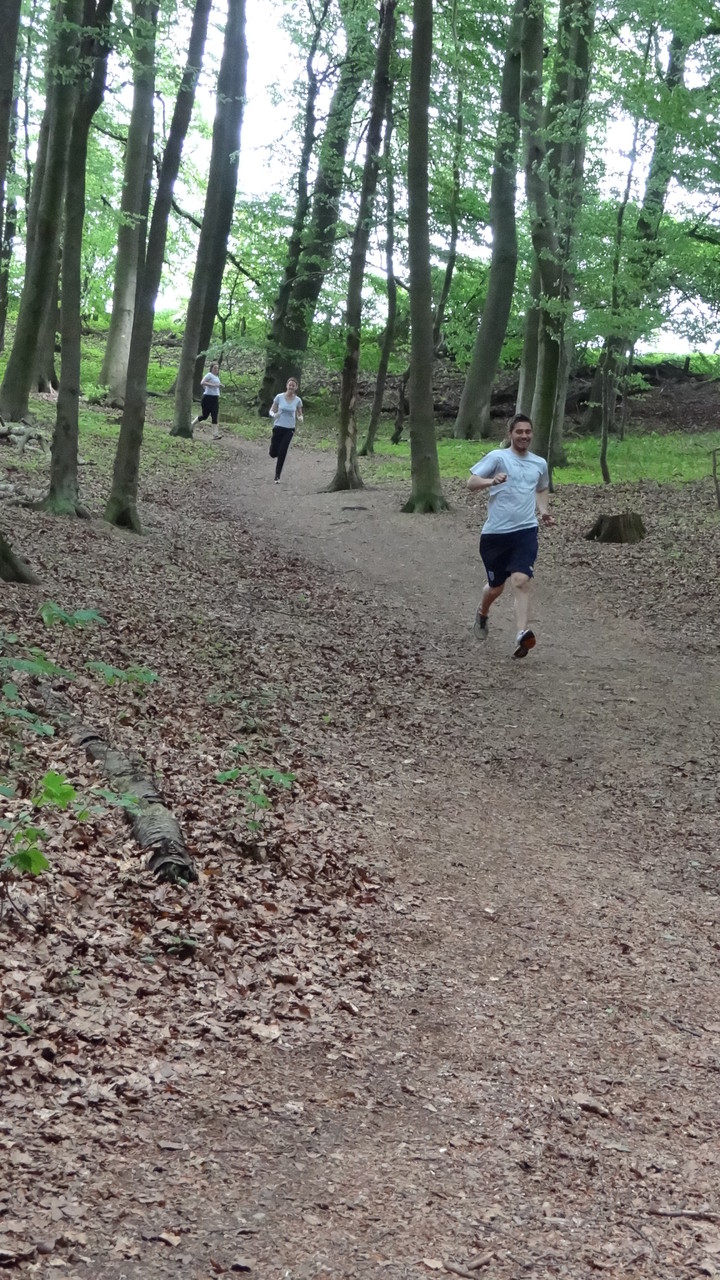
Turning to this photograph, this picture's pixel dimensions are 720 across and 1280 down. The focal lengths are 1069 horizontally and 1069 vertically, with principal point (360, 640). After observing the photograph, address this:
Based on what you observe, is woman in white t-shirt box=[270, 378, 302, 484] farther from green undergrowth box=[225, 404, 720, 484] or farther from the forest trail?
the forest trail

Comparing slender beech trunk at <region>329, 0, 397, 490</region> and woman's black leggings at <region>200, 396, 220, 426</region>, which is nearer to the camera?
slender beech trunk at <region>329, 0, 397, 490</region>

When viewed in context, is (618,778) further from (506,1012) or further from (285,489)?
(285,489)

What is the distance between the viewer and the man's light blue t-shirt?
366 inches

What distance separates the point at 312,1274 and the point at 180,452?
20.7m

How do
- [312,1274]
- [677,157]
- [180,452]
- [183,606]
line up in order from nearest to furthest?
1. [312,1274]
2. [183,606]
3. [677,157]
4. [180,452]

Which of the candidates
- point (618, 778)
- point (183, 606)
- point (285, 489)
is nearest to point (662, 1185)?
point (618, 778)

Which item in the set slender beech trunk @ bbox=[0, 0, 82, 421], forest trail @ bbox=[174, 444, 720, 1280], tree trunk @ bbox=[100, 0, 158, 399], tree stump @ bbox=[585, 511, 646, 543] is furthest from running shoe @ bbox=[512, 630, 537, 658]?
slender beech trunk @ bbox=[0, 0, 82, 421]

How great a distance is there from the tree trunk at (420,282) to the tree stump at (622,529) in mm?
2848

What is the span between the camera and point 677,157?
15.1 metres

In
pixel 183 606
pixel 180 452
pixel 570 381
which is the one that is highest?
pixel 570 381

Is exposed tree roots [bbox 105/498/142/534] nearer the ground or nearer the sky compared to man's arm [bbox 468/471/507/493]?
nearer the ground

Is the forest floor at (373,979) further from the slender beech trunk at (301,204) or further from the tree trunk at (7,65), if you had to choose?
the slender beech trunk at (301,204)

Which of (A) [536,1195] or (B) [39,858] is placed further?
(B) [39,858]

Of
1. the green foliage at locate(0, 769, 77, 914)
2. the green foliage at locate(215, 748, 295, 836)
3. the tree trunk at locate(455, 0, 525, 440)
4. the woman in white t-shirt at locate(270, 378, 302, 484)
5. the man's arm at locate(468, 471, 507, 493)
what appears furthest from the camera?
the tree trunk at locate(455, 0, 525, 440)
